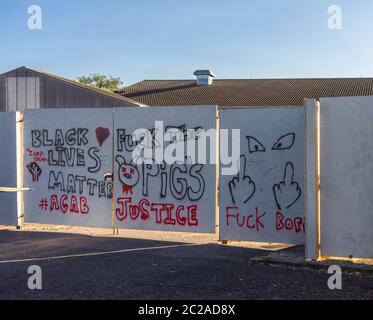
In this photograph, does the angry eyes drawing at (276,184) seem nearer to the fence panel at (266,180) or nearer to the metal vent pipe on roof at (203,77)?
the fence panel at (266,180)

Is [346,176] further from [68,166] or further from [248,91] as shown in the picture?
[248,91]

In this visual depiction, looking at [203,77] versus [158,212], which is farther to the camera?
[203,77]

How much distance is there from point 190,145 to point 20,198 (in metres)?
3.44

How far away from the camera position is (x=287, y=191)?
8.02m

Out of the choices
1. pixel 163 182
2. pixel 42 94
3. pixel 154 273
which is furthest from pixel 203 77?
pixel 154 273

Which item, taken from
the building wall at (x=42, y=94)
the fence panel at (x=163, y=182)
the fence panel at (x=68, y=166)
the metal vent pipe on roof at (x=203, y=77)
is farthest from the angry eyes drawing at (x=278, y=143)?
the metal vent pipe on roof at (x=203, y=77)

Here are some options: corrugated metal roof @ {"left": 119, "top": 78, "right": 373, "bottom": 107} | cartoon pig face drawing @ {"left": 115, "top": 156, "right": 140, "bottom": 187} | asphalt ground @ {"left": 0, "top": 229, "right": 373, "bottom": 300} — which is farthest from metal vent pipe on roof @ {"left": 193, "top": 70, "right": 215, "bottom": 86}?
asphalt ground @ {"left": 0, "top": 229, "right": 373, "bottom": 300}

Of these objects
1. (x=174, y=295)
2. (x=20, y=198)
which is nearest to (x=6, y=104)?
(x=20, y=198)

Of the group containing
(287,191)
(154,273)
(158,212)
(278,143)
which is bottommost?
(154,273)

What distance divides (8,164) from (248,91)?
2524cm

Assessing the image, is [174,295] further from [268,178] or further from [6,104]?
[6,104]

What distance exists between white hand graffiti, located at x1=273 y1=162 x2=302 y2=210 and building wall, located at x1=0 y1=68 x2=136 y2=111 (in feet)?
50.1
